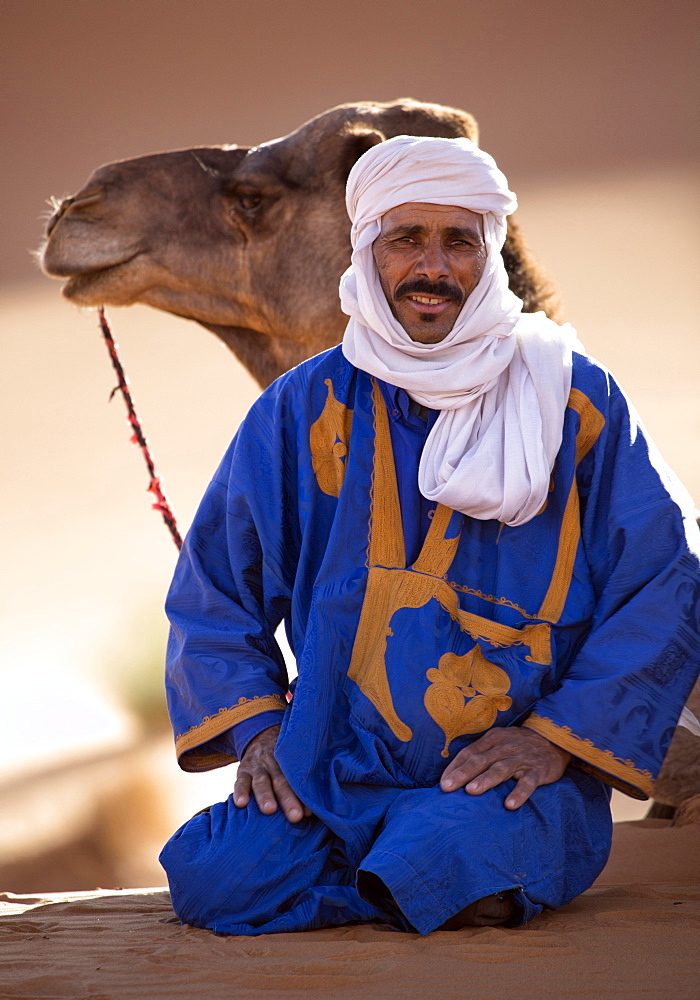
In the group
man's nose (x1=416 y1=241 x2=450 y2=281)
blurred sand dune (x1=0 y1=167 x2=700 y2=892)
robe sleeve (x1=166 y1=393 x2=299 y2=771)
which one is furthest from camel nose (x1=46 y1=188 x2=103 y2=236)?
blurred sand dune (x1=0 y1=167 x2=700 y2=892)

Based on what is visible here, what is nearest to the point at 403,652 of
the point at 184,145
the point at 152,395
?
the point at 184,145

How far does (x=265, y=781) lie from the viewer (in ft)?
8.56

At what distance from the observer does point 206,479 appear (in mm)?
11906

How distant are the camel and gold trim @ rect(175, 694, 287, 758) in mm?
2485

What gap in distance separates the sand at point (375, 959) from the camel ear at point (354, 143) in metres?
3.08

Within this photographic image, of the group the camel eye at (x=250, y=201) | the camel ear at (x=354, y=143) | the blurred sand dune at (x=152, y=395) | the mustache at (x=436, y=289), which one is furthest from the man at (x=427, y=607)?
the blurred sand dune at (x=152, y=395)

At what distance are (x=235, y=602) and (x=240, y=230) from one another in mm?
2561

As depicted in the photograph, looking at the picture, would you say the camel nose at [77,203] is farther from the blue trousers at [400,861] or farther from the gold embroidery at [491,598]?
the blue trousers at [400,861]

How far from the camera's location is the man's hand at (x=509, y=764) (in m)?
2.48

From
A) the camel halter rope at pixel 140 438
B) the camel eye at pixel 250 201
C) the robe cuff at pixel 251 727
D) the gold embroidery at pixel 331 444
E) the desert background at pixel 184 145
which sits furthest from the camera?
the desert background at pixel 184 145

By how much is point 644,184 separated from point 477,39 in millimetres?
1931

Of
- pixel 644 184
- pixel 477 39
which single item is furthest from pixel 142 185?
pixel 644 184

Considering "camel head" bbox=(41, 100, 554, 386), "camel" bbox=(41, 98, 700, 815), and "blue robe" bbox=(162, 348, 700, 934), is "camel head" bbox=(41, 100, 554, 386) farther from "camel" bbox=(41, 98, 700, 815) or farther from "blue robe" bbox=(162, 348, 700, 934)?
"blue robe" bbox=(162, 348, 700, 934)

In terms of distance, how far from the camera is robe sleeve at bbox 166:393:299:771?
2744mm
